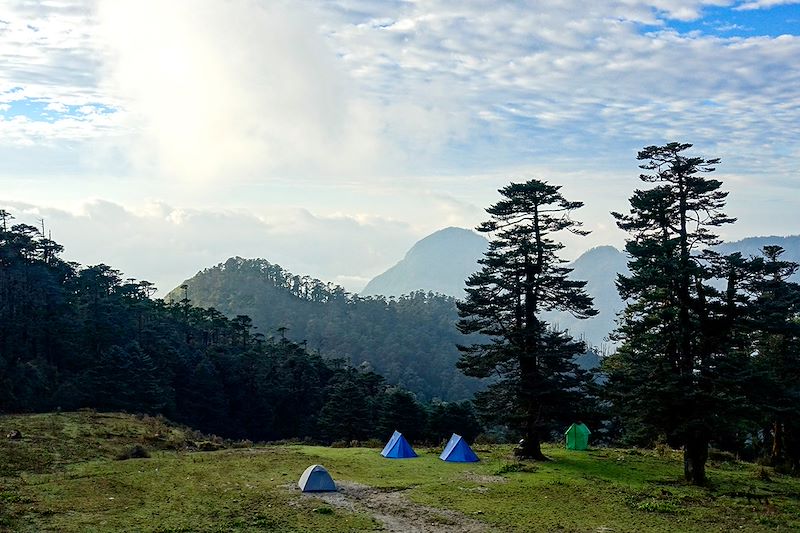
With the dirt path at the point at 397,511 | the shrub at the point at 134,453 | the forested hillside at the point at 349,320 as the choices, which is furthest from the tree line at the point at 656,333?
the forested hillside at the point at 349,320

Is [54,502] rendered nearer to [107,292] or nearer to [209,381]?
[209,381]

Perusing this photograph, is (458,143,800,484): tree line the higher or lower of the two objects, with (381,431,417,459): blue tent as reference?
higher

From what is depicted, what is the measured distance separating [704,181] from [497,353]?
1149cm

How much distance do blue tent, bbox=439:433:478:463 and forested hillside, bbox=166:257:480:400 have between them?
89.5 meters

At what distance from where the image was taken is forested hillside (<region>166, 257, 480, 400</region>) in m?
132

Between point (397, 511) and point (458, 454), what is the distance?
32.4 ft

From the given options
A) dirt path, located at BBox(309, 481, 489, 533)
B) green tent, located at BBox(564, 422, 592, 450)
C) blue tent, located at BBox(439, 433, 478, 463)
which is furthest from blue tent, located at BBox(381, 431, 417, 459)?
green tent, located at BBox(564, 422, 592, 450)

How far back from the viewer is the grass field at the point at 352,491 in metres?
17.8

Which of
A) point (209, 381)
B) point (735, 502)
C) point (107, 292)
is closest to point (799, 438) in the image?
point (735, 502)

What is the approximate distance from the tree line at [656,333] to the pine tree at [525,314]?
0.06 meters

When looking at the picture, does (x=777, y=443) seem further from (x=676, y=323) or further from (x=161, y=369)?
(x=161, y=369)

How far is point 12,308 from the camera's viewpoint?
190 feet

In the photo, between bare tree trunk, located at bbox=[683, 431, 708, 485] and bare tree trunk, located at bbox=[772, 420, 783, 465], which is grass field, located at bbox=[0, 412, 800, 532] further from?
bare tree trunk, located at bbox=[772, 420, 783, 465]

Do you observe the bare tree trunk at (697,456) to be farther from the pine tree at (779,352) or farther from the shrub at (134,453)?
the shrub at (134,453)
